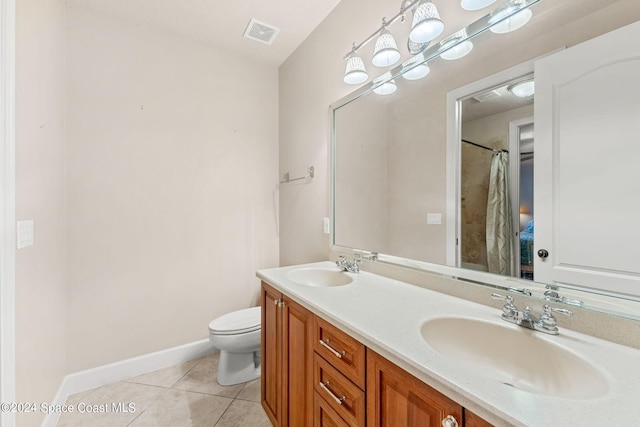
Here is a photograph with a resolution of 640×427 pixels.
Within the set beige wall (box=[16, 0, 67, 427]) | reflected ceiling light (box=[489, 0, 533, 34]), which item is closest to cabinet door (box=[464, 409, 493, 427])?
reflected ceiling light (box=[489, 0, 533, 34])

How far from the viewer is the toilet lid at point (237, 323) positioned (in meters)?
1.83

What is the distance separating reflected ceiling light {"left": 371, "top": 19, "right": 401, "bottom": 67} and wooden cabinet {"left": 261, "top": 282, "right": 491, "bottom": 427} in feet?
4.55

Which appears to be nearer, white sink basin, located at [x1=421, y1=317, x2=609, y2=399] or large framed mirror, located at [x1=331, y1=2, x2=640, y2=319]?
white sink basin, located at [x1=421, y1=317, x2=609, y2=399]

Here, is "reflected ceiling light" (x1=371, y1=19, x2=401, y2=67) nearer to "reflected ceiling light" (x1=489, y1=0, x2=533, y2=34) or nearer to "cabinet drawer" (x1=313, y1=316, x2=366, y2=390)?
"reflected ceiling light" (x1=489, y1=0, x2=533, y2=34)

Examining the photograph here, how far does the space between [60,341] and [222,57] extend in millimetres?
2456

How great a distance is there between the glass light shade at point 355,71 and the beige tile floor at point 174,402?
84.2 inches

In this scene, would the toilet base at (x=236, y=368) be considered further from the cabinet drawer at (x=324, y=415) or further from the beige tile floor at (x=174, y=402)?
the cabinet drawer at (x=324, y=415)

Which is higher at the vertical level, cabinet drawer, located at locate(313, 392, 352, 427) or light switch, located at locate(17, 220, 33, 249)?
light switch, located at locate(17, 220, 33, 249)

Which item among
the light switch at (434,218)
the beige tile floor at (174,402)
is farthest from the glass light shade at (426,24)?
the beige tile floor at (174,402)

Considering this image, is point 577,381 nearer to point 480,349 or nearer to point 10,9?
point 480,349

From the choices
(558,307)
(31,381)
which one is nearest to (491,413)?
(558,307)

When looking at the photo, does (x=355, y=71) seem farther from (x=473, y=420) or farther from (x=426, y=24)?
(x=473, y=420)

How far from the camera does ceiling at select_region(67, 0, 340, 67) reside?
6.16ft

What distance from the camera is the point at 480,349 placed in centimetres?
91
